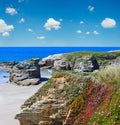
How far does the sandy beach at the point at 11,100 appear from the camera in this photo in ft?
85.7

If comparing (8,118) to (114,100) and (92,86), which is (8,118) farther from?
(114,100)

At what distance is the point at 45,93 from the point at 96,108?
3407mm

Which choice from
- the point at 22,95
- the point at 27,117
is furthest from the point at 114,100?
the point at 22,95

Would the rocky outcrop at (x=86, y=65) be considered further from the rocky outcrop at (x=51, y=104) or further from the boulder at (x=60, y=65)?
the rocky outcrop at (x=51, y=104)

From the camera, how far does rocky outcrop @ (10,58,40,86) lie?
5129cm

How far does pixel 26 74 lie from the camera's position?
5422 cm

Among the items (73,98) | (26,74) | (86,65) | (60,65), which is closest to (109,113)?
(73,98)

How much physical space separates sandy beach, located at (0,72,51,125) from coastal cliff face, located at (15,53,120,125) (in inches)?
274

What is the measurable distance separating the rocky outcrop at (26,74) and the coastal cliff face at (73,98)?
106ft

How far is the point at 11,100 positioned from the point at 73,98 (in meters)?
20.3

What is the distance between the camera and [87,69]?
2346 inches

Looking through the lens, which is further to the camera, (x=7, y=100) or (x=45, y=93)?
(x=7, y=100)

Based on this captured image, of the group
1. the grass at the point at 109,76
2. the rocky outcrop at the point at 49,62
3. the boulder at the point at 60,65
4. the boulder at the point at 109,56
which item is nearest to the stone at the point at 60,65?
the boulder at the point at 60,65

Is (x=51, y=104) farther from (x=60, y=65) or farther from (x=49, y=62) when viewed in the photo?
(x=49, y=62)
